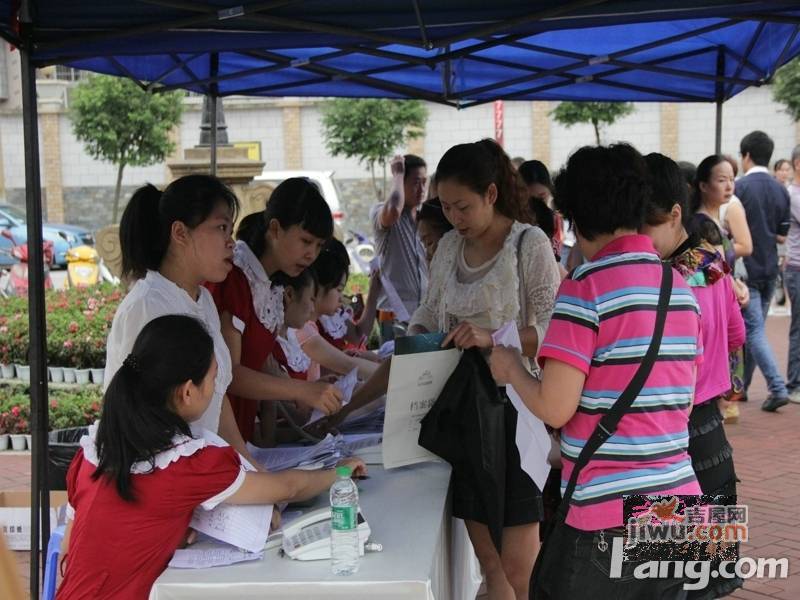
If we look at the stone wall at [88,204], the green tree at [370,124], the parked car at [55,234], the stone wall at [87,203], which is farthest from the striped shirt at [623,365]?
the stone wall at [88,204]

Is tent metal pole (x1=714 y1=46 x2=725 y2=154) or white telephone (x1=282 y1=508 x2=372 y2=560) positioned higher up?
tent metal pole (x1=714 y1=46 x2=725 y2=154)

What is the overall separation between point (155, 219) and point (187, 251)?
0.44ft

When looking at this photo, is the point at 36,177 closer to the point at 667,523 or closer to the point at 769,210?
the point at 667,523

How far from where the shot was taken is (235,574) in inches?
83.9

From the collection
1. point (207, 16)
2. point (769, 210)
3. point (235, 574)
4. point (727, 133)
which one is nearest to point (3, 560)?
point (235, 574)

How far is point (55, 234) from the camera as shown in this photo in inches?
809

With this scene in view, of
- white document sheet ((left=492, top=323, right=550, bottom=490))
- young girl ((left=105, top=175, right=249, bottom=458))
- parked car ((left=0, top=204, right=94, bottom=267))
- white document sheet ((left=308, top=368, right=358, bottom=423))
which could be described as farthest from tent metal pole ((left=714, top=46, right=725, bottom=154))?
parked car ((left=0, top=204, right=94, bottom=267))

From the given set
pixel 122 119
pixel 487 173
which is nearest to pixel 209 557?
pixel 487 173

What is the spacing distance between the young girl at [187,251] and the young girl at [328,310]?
1.13 metres

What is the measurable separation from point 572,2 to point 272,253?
1221 mm

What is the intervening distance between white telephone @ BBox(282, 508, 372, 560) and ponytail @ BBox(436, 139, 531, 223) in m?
1.22

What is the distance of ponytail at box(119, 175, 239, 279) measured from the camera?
2615 mm

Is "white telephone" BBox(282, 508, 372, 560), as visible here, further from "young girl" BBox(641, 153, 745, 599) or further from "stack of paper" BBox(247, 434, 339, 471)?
"young girl" BBox(641, 153, 745, 599)

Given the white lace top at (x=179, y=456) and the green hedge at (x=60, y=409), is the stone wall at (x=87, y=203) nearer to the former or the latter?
the green hedge at (x=60, y=409)
